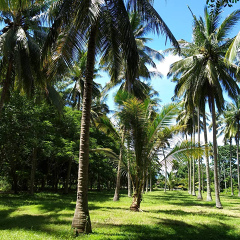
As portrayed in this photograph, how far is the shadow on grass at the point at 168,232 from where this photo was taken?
6.81 meters

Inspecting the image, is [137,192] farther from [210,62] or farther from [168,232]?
[210,62]

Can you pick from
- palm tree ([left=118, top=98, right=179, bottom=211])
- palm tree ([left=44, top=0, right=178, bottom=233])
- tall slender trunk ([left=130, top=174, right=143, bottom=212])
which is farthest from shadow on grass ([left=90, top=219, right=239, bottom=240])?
palm tree ([left=118, top=98, right=179, bottom=211])

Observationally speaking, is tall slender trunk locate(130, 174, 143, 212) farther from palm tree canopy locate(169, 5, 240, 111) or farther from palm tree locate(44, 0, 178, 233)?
palm tree canopy locate(169, 5, 240, 111)

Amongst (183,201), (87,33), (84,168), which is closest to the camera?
(84,168)

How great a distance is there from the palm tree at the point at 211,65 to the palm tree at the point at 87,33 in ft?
27.5

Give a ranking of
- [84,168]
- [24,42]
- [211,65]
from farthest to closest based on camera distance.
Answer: [211,65]
[24,42]
[84,168]

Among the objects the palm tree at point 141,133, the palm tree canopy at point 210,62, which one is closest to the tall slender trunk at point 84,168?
the palm tree at point 141,133

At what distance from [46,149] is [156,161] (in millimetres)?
9031

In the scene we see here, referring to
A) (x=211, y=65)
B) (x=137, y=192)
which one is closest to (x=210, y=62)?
(x=211, y=65)

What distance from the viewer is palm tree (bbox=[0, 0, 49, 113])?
1244 cm

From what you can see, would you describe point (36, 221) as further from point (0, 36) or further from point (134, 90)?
point (134, 90)

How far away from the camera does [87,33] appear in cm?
824

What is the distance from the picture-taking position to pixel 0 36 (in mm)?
12727

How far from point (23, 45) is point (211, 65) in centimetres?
1099
